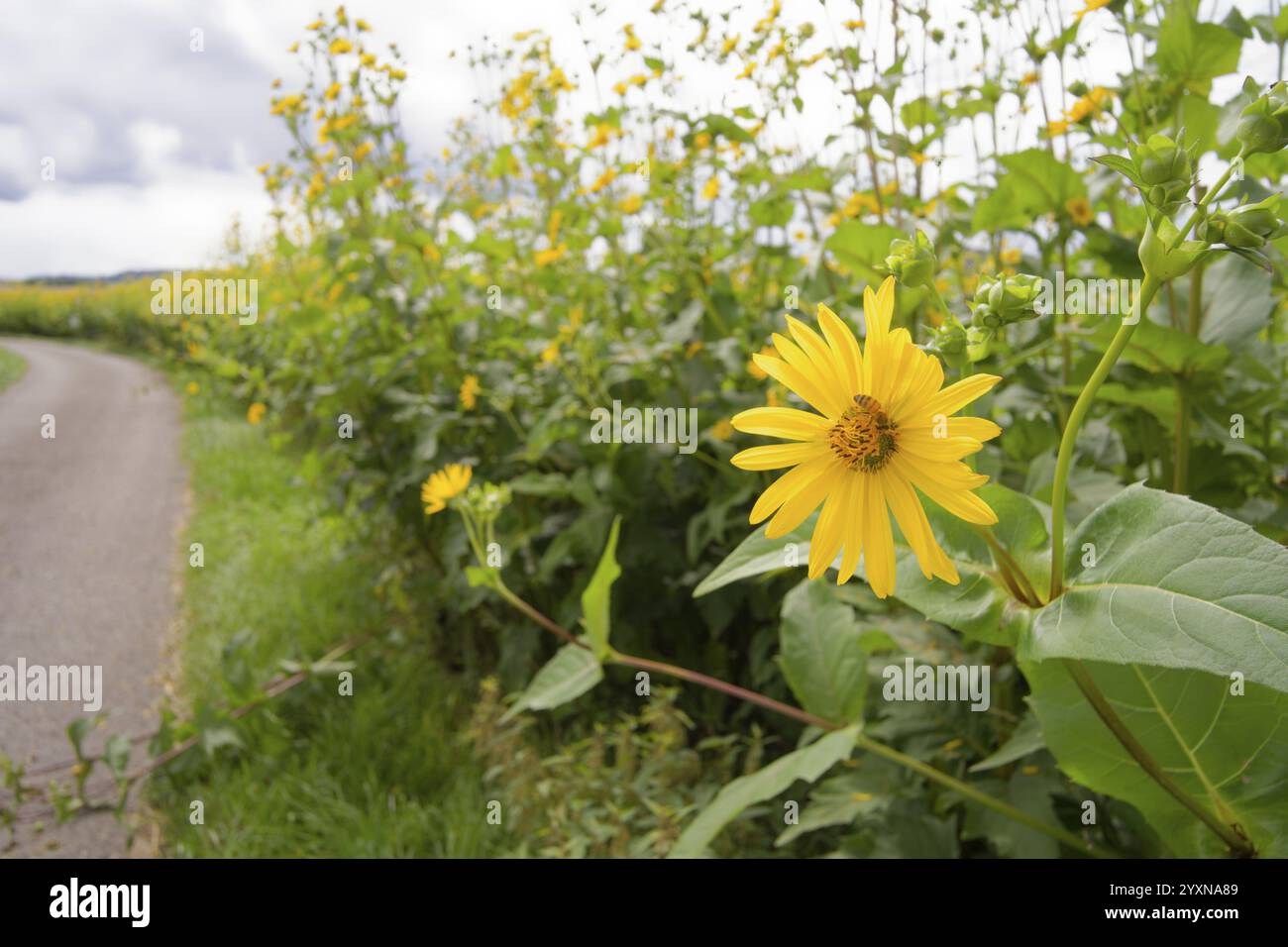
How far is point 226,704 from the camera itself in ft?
9.23

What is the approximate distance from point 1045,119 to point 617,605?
1.58 meters

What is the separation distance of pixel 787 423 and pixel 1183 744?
669 millimetres

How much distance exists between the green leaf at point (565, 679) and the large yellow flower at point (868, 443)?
84 centimetres

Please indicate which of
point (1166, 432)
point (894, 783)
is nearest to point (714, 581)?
point (894, 783)

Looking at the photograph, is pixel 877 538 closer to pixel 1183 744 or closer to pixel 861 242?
pixel 1183 744

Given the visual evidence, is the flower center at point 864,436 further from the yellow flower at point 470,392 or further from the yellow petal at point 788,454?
the yellow flower at point 470,392

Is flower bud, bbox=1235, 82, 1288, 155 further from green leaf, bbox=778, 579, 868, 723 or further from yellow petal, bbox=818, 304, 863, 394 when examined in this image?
green leaf, bbox=778, 579, 868, 723

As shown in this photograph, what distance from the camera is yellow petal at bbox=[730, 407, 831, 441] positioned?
0.71 metres

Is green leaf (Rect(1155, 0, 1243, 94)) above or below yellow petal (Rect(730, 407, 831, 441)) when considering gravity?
above

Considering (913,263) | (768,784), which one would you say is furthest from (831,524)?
(768,784)

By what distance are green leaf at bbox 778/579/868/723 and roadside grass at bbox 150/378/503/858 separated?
1156 millimetres

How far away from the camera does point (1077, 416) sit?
2.31 feet

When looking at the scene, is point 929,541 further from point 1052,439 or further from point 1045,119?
point 1045,119

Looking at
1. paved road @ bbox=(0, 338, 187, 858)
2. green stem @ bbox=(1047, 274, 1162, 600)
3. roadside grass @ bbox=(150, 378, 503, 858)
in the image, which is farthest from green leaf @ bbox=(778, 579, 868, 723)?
paved road @ bbox=(0, 338, 187, 858)
